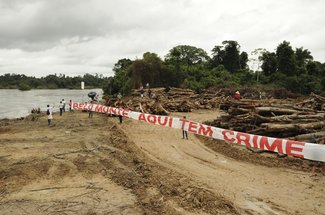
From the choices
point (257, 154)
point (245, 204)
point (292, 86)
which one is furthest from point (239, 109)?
point (292, 86)

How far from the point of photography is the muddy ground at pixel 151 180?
662cm

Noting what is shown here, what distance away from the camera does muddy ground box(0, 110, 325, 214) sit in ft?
21.7

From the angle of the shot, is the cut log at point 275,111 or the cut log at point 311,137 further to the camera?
the cut log at point 275,111

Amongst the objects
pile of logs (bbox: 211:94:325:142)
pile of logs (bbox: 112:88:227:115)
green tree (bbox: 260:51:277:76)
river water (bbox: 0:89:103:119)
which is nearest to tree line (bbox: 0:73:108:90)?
river water (bbox: 0:89:103:119)

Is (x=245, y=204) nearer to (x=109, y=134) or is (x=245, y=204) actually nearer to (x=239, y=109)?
(x=239, y=109)

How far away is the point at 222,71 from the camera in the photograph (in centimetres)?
5459

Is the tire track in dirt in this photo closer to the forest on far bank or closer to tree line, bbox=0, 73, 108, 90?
the forest on far bank

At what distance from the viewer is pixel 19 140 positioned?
14.4 metres

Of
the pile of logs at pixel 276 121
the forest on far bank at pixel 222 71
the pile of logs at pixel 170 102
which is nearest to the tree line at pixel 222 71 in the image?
the forest on far bank at pixel 222 71

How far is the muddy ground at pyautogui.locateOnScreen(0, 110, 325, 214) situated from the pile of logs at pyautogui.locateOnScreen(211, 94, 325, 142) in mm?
1436

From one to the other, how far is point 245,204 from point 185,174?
8.08 feet

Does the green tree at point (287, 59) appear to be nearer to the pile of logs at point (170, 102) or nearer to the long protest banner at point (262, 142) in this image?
the pile of logs at point (170, 102)

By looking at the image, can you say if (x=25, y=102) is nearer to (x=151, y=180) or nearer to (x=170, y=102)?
(x=170, y=102)

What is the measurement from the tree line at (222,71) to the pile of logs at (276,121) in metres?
26.3
